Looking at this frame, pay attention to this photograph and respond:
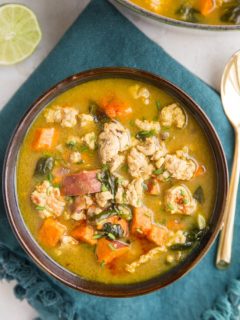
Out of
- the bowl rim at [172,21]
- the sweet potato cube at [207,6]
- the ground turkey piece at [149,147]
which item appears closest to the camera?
the bowl rim at [172,21]

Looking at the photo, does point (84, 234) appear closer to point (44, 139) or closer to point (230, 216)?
point (44, 139)

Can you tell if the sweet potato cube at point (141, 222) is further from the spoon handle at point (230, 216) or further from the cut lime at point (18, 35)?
the cut lime at point (18, 35)

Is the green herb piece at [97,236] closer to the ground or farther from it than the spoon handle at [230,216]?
closer to the ground

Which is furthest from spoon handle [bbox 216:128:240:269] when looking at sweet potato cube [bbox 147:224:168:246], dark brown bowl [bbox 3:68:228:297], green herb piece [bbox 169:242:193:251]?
sweet potato cube [bbox 147:224:168:246]

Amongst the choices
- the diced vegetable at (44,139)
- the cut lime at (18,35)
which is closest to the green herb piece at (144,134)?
the diced vegetable at (44,139)

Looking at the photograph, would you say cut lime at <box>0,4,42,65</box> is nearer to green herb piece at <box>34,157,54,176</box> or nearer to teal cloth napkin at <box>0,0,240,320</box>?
teal cloth napkin at <box>0,0,240,320</box>

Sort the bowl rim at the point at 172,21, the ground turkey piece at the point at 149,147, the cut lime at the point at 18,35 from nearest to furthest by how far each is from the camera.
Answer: the bowl rim at the point at 172,21
the ground turkey piece at the point at 149,147
the cut lime at the point at 18,35

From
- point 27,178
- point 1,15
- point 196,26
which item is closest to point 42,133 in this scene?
point 27,178
